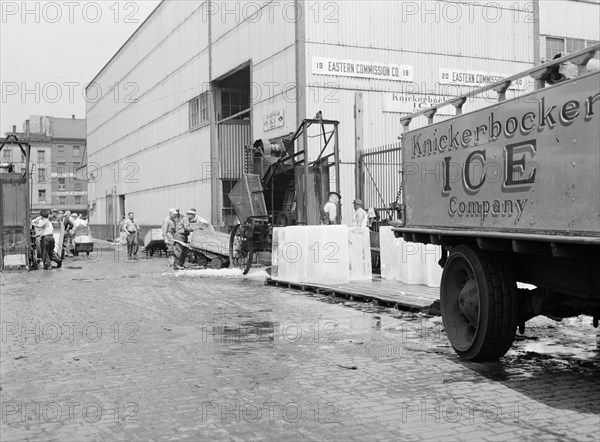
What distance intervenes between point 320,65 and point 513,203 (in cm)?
1466

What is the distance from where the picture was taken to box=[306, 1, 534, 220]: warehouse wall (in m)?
20.0

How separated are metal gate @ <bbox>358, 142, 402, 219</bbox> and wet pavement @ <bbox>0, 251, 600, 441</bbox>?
737 cm

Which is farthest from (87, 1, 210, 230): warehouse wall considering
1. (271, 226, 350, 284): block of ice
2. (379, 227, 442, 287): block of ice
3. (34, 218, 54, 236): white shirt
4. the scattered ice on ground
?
(379, 227, 442, 287): block of ice

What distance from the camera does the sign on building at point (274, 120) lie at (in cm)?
2125

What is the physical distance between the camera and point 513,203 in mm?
6039

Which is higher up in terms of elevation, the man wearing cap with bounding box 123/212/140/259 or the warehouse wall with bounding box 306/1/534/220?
the warehouse wall with bounding box 306/1/534/220

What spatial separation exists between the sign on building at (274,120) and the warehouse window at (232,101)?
599cm

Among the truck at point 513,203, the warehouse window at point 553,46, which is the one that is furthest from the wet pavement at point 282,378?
the warehouse window at point 553,46

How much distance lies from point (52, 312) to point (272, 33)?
1349 centimetres

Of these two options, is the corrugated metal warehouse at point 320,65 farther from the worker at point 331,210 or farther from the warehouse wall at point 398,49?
the worker at point 331,210

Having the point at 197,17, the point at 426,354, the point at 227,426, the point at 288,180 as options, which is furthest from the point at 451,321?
the point at 197,17

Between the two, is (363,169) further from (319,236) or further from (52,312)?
(52,312)

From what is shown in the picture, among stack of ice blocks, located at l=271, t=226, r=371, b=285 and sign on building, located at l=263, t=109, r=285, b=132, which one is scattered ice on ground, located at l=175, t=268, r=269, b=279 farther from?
sign on building, located at l=263, t=109, r=285, b=132

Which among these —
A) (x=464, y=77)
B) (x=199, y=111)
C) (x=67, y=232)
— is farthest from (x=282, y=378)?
(x=199, y=111)
